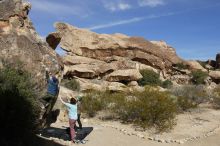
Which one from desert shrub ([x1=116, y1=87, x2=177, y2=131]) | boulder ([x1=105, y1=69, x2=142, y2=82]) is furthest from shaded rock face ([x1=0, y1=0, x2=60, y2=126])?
boulder ([x1=105, y1=69, x2=142, y2=82])

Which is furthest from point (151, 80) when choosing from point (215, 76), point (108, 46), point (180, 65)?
point (215, 76)

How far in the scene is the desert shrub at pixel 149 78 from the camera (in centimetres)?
3807

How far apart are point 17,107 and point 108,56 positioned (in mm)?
32355

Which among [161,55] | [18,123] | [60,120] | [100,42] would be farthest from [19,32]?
[161,55]

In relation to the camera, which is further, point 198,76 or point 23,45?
point 198,76

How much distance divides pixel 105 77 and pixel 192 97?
37.9 ft

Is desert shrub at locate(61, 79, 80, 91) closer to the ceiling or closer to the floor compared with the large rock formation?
closer to the floor

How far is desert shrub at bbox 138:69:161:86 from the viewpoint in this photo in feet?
125

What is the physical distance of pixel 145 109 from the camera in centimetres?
1694

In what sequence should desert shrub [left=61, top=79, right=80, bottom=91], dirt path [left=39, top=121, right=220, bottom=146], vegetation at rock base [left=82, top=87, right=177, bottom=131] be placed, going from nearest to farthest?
1. dirt path [left=39, top=121, right=220, bottom=146]
2. vegetation at rock base [left=82, top=87, right=177, bottom=131]
3. desert shrub [left=61, top=79, right=80, bottom=91]

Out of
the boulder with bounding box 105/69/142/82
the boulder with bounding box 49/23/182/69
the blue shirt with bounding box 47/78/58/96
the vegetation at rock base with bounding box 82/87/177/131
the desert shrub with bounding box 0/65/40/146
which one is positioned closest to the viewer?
the desert shrub with bounding box 0/65/40/146

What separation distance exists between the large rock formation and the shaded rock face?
21.9 m

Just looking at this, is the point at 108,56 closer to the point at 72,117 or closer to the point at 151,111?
the point at 151,111

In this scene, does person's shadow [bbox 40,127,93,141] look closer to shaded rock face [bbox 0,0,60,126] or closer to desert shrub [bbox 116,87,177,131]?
shaded rock face [bbox 0,0,60,126]
